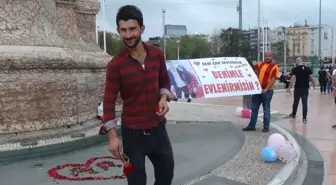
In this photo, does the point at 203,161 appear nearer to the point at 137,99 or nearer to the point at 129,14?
the point at 137,99

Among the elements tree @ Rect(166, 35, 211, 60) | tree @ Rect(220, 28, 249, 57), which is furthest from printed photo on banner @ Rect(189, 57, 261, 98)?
tree @ Rect(166, 35, 211, 60)

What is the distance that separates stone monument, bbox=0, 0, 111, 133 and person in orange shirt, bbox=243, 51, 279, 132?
327 cm

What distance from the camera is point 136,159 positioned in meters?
3.09

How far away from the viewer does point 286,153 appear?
5.58 metres

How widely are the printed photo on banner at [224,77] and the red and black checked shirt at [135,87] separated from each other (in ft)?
18.4

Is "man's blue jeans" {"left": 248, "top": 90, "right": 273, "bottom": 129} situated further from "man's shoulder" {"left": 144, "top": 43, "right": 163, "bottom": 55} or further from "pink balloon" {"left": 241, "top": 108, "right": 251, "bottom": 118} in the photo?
"man's shoulder" {"left": 144, "top": 43, "right": 163, "bottom": 55}

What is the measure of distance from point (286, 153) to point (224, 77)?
3647mm

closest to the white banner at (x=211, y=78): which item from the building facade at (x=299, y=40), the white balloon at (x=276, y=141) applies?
the white balloon at (x=276, y=141)

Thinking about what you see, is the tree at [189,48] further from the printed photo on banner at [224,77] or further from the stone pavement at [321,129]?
the printed photo on banner at [224,77]

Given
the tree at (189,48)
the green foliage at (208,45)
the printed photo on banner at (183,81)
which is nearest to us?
the printed photo on banner at (183,81)

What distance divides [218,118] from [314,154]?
361 cm

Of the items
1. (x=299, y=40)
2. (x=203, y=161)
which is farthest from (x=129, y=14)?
(x=299, y=40)

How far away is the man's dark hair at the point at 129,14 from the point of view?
2967 mm

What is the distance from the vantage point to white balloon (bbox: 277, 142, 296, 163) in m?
5.58
